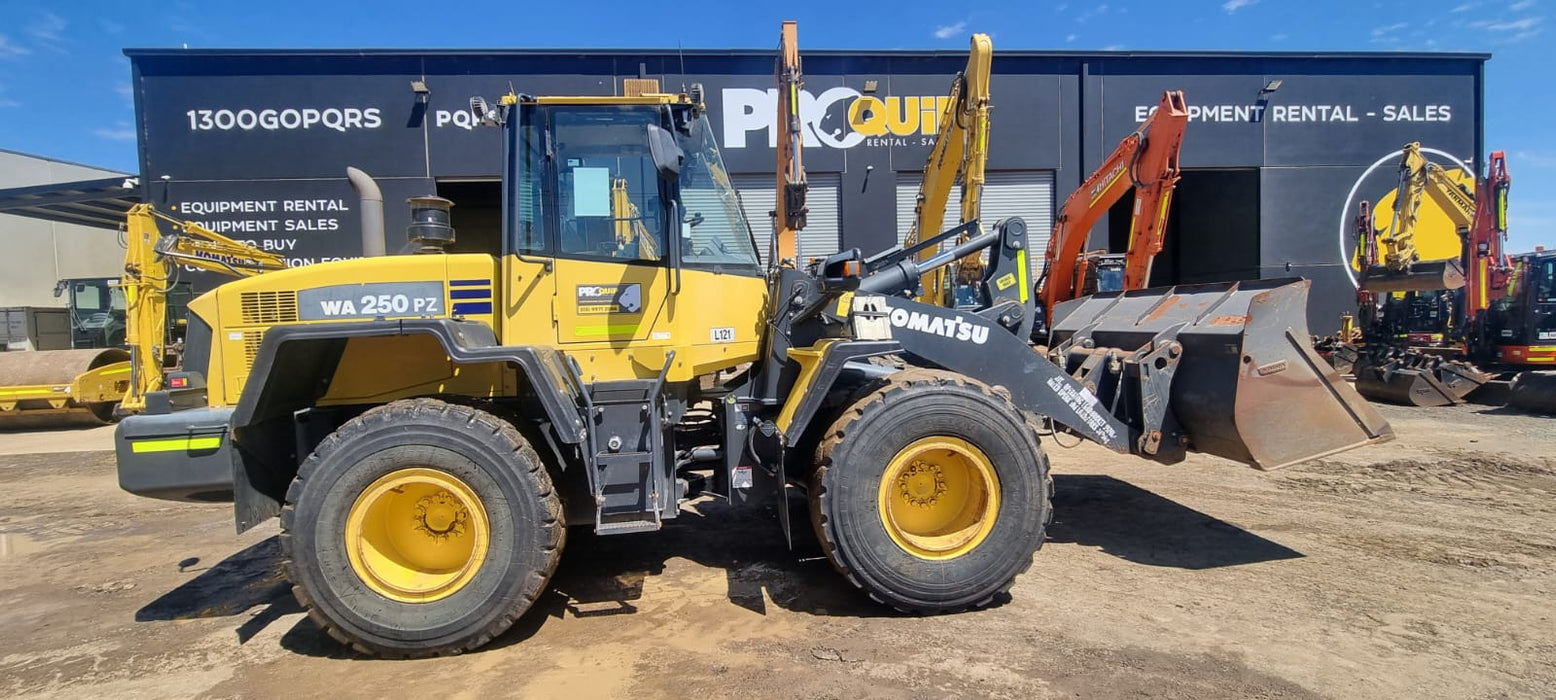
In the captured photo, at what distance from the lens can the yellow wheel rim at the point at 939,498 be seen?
3.80 m

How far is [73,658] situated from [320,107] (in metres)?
13.0

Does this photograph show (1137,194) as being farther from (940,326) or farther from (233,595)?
(233,595)

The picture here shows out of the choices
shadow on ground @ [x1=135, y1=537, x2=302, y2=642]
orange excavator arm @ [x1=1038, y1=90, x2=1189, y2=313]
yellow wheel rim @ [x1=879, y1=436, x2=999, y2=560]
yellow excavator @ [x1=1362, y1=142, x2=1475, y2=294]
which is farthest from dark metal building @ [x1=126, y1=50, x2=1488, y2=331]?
yellow wheel rim @ [x1=879, y1=436, x2=999, y2=560]

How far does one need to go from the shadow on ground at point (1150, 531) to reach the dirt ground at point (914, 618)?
0.03m

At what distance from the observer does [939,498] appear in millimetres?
3986

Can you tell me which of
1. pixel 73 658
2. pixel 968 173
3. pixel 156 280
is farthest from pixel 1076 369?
pixel 156 280

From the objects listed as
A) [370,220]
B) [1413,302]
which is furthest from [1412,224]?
[370,220]

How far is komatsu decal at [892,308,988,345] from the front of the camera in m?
4.40

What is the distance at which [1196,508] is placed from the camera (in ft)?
18.7

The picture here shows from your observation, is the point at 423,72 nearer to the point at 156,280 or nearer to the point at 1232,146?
the point at 156,280

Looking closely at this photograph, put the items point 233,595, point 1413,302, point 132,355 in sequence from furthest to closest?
point 1413,302
point 132,355
point 233,595

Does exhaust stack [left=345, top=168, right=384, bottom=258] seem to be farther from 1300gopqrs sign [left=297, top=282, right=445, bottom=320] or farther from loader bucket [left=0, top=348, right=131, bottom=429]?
loader bucket [left=0, top=348, right=131, bottom=429]

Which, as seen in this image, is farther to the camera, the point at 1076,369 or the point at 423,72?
the point at 423,72

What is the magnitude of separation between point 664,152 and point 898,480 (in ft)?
6.74
